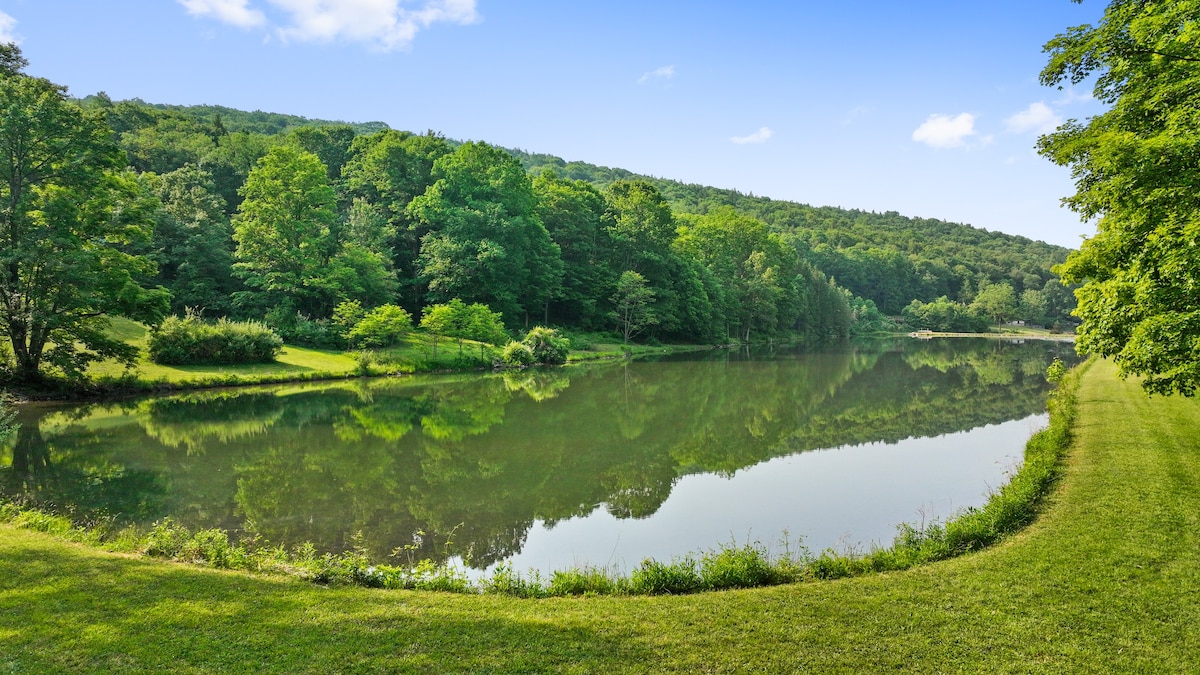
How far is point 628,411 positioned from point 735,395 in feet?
22.4

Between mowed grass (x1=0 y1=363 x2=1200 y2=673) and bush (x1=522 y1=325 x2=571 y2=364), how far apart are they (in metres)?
32.3

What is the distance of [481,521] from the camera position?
11.0 meters

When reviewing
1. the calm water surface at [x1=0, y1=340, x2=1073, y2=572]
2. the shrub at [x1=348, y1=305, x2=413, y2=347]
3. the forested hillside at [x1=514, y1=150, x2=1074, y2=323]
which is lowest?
the calm water surface at [x1=0, y1=340, x2=1073, y2=572]

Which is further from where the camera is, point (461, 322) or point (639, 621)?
point (461, 322)

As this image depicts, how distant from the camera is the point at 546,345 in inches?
1606

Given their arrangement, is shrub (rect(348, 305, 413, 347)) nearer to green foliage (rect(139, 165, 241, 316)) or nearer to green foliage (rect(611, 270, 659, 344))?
Answer: green foliage (rect(139, 165, 241, 316))

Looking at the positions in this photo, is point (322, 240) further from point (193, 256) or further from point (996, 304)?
point (996, 304)

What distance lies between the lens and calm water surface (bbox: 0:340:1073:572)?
10562 mm

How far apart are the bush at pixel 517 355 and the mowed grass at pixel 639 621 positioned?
30.5 meters

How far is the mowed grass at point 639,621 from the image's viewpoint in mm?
5277

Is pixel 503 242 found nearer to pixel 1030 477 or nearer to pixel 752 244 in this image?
pixel 752 244

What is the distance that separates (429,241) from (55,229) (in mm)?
27917

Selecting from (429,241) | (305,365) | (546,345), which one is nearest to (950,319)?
(546,345)

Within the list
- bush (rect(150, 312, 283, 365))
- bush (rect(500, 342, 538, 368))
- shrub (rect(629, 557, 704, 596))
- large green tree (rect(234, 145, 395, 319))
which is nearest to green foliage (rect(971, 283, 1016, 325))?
bush (rect(500, 342, 538, 368))
